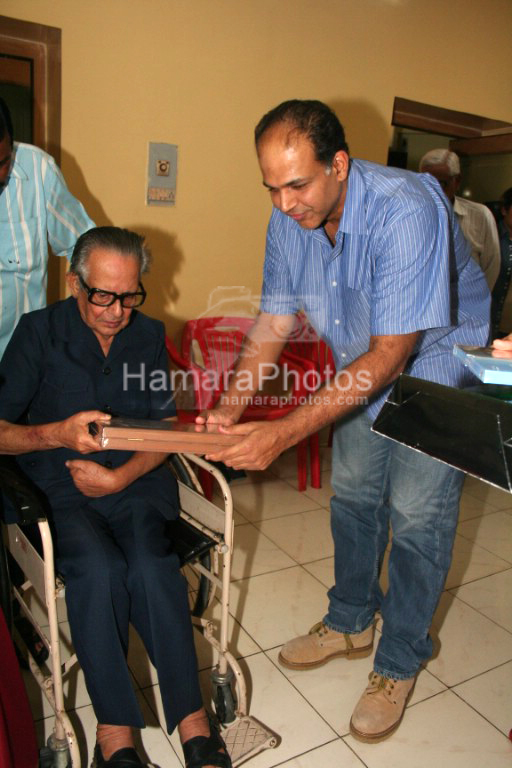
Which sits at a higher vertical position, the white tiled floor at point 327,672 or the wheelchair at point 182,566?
the wheelchair at point 182,566

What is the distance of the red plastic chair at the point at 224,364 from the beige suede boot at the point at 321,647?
1249 millimetres

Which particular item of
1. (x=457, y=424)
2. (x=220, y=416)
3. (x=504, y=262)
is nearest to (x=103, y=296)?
(x=220, y=416)

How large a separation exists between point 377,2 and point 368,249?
2.73 metres

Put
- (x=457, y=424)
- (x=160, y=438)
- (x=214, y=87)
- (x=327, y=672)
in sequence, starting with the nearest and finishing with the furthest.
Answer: (x=457, y=424)
(x=160, y=438)
(x=327, y=672)
(x=214, y=87)

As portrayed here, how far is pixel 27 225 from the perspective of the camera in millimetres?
1932

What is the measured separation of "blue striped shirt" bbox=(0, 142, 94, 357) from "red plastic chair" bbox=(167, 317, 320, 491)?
3.70 feet

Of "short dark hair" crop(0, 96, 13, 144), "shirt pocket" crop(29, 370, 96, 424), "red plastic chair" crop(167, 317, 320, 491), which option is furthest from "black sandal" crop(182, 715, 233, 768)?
"red plastic chair" crop(167, 317, 320, 491)

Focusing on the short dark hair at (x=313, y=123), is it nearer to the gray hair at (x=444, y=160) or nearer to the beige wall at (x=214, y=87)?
the beige wall at (x=214, y=87)

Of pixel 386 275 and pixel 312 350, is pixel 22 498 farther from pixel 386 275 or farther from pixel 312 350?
pixel 312 350

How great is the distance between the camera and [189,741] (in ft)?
4.88

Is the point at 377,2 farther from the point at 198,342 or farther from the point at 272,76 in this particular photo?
the point at 198,342

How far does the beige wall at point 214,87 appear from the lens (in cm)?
289

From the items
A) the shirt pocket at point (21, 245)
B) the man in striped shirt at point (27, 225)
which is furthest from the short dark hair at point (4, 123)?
the shirt pocket at point (21, 245)

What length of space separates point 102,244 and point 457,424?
106 cm
